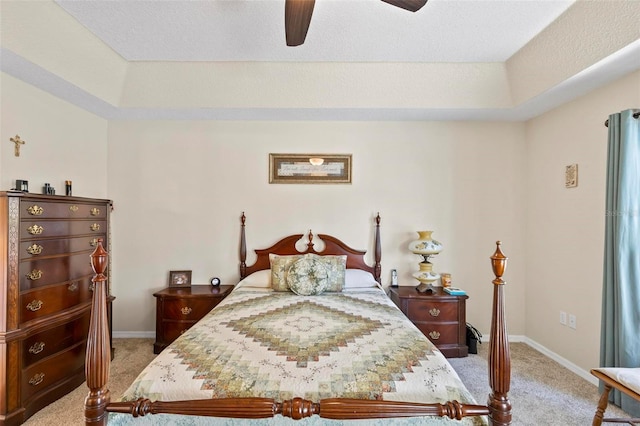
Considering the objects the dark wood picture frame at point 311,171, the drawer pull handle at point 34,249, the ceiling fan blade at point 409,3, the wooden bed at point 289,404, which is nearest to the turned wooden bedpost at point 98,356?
the wooden bed at point 289,404

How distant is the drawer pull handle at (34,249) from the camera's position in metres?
2.21

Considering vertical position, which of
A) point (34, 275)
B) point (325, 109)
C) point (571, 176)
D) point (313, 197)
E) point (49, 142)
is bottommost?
point (34, 275)

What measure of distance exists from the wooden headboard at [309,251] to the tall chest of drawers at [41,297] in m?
1.40

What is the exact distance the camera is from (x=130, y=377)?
2.67 metres

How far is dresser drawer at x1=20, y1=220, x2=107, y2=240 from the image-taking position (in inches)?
86.2

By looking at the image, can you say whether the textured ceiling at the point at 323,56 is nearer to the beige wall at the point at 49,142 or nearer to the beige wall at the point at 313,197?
the beige wall at the point at 49,142

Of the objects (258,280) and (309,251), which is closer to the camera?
(258,280)

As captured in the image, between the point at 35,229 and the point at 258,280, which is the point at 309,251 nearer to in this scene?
the point at 258,280

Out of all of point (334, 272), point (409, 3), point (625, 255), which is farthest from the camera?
point (334, 272)

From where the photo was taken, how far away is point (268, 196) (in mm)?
3514

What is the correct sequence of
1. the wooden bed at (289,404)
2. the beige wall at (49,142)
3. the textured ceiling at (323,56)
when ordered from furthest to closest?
the beige wall at (49,142) → the textured ceiling at (323,56) → the wooden bed at (289,404)

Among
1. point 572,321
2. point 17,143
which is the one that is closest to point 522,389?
point 572,321

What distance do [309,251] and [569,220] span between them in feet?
8.35

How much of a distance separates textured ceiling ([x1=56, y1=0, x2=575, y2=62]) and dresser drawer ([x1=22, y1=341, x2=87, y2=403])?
2.60 m
